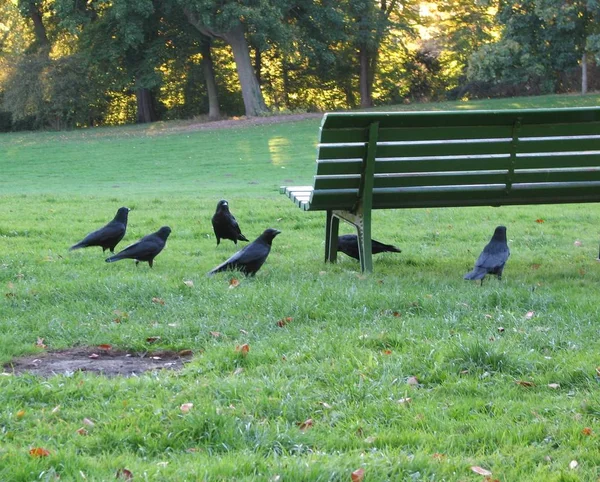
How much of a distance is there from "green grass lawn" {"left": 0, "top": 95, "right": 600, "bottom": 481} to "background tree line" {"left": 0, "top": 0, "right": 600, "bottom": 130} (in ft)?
103

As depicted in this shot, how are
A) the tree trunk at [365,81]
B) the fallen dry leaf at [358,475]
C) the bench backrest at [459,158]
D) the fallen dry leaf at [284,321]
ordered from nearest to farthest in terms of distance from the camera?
the fallen dry leaf at [358,475], the fallen dry leaf at [284,321], the bench backrest at [459,158], the tree trunk at [365,81]

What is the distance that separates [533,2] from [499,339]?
38.4m

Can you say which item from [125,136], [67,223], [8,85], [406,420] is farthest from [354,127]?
[8,85]

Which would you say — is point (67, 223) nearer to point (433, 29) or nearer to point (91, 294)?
point (91, 294)

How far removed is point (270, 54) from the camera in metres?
50.6

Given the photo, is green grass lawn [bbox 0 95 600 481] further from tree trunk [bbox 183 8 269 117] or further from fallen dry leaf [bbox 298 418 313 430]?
tree trunk [bbox 183 8 269 117]

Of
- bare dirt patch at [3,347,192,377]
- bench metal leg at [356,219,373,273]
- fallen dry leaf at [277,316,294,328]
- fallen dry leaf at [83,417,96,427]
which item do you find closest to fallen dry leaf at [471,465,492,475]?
fallen dry leaf at [83,417,96,427]

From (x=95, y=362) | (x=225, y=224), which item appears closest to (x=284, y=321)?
(x=95, y=362)

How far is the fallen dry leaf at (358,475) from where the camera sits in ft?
11.0

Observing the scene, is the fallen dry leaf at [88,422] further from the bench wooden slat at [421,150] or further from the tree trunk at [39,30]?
the tree trunk at [39,30]

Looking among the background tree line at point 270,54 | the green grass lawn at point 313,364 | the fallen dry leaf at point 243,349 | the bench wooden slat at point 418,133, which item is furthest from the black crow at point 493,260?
the background tree line at point 270,54

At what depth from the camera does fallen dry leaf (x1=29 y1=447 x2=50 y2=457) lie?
11.6 ft

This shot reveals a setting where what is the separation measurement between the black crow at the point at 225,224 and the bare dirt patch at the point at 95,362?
4.30 metres

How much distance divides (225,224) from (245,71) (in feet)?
112
